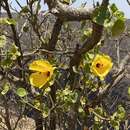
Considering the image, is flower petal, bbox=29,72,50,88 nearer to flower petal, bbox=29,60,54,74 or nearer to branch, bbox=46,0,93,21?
flower petal, bbox=29,60,54,74

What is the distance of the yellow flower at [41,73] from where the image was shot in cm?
186

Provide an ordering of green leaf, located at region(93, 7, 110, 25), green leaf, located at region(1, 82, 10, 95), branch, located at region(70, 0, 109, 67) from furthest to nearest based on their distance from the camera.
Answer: green leaf, located at region(1, 82, 10, 95) < branch, located at region(70, 0, 109, 67) < green leaf, located at region(93, 7, 110, 25)

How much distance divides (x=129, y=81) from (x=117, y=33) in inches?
321

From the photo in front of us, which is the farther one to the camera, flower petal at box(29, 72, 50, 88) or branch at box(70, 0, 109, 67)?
flower petal at box(29, 72, 50, 88)

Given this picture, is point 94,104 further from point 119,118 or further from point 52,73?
point 52,73

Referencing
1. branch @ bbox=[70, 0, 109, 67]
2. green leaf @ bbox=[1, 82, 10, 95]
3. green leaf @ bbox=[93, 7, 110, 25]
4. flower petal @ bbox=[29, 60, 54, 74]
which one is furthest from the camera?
green leaf @ bbox=[1, 82, 10, 95]

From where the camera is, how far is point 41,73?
1.91 metres

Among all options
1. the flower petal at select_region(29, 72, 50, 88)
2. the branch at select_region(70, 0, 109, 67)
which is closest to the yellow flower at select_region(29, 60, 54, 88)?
the flower petal at select_region(29, 72, 50, 88)

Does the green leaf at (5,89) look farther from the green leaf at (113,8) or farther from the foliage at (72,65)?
the green leaf at (113,8)

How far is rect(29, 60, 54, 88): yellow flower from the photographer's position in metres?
1.86

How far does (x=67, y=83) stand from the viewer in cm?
290

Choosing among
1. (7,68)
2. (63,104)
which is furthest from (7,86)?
(63,104)

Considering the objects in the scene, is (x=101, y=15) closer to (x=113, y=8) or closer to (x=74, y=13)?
(x=113, y=8)

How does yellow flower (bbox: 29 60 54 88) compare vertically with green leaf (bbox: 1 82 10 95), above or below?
above
